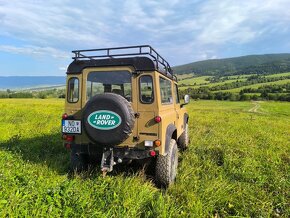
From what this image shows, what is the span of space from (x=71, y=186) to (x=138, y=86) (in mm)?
1958

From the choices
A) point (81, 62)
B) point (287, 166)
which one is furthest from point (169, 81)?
point (287, 166)

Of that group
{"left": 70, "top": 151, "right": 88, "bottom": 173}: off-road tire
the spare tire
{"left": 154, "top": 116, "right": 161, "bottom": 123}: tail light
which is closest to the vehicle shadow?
{"left": 70, "top": 151, "right": 88, "bottom": 173}: off-road tire

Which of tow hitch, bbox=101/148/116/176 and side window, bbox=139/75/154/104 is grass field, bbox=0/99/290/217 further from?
side window, bbox=139/75/154/104

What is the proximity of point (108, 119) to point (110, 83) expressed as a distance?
0.80 metres

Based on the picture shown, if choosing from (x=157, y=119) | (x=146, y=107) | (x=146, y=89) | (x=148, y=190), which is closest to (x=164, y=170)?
(x=148, y=190)

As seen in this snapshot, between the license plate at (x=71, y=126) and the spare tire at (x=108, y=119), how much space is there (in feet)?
1.36

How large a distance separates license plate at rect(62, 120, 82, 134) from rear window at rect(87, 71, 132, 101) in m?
0.52

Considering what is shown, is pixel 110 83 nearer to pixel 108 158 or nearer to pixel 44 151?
pixel 108 158

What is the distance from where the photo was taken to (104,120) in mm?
4258

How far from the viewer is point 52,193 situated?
11.4 ft

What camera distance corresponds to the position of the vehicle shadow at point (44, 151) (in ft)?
17.8

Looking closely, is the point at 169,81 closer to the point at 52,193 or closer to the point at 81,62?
the point at 81,62

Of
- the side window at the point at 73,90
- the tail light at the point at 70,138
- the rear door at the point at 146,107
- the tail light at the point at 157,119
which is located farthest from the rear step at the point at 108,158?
the side window at the point at 73,90

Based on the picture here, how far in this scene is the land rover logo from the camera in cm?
422
